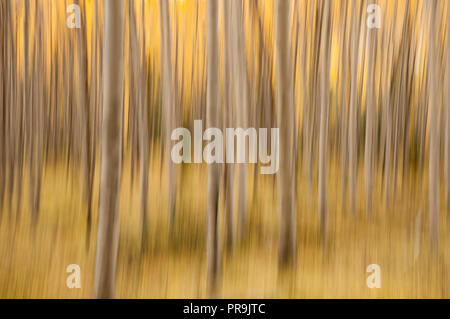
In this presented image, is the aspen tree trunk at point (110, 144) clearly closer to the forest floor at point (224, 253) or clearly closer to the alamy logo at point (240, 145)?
the forest floor at point (224, 253)

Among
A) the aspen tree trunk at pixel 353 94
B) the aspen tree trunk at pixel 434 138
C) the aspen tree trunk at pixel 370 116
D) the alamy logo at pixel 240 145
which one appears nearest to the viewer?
the aspen tree trunk at pixel 434 138

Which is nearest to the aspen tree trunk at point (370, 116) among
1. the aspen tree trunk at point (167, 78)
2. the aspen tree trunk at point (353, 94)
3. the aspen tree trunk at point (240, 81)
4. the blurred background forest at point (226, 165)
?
the blurred background forest at point (226, 165)

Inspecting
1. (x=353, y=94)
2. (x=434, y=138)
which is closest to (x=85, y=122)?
(x=353, y=94)

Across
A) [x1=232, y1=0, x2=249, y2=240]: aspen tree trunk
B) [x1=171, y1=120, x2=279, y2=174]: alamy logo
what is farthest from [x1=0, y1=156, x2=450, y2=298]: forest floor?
[x1=171, y1=120, x2=279, y2=174]: alamy logo

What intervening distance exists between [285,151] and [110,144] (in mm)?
1128

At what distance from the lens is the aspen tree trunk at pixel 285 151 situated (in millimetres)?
2350

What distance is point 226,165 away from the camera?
3.05 meters

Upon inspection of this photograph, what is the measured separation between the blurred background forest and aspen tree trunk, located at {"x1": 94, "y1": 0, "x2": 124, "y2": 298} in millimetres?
20

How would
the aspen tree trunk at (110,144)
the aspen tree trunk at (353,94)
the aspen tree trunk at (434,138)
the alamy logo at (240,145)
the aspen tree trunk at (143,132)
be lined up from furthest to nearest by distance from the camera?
1. the aspen tree trunk at (353,94)
2. the alamy logo at (240,145)
3. the aspen tree trunk at (143,132)
4. the aspen tree trunk at (434,138)
5. the aspen tree trunk at (110,144)

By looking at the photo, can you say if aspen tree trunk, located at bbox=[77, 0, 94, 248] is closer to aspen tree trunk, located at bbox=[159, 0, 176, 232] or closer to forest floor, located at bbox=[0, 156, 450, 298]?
forest floor, located at bbox=[0, 156, 450, 298]

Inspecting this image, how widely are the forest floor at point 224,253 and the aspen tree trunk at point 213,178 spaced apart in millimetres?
100
